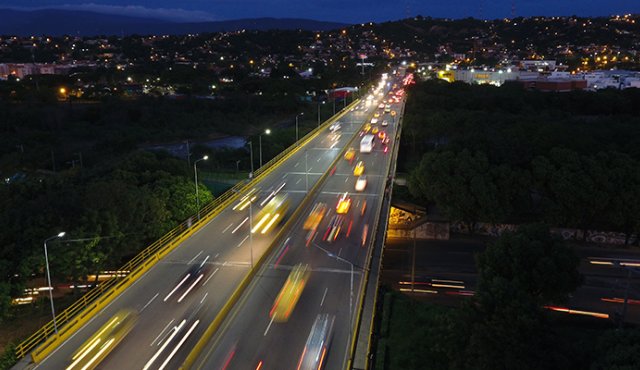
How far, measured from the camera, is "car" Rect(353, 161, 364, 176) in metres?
42.4

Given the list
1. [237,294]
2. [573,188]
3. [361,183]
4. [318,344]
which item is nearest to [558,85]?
[573,188]

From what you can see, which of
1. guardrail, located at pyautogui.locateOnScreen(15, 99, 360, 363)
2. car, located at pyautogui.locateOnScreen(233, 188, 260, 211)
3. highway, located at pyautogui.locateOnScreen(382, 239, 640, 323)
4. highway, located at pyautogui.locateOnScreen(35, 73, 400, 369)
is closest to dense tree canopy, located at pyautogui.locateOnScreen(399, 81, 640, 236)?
highway, located at pyautogui.locateOnScreen(382, 239, 640, 323)

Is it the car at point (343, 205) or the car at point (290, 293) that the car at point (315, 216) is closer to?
the car at point (343, 205)

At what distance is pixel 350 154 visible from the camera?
50.3 metres

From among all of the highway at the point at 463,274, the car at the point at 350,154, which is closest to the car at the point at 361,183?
the highway at the point at 463,274

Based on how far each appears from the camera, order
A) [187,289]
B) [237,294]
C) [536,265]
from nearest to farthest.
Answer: [237,294], [187,289], [536,265]

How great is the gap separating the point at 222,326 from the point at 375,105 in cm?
7981

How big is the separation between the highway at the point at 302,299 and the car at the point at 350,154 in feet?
47.2

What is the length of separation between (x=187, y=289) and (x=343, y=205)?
1406cm

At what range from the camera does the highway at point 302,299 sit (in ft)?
54.1

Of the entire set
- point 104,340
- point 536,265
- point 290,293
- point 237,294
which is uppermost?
point 536,265

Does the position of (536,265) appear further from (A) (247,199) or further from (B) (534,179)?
(A) (247,199)

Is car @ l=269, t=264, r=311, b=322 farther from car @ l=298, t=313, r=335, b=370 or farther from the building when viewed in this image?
the building

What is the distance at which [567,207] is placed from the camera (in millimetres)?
36594
